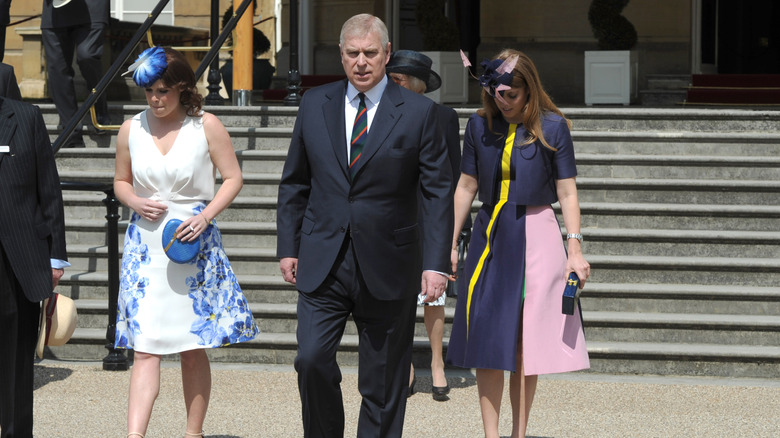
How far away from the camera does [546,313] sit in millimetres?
5547

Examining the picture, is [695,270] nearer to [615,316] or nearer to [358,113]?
[615,316]

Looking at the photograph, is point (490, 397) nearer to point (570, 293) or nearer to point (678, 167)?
point (570, 293)

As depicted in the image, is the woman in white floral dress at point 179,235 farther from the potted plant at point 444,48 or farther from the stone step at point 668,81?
the stone step at point 668,81

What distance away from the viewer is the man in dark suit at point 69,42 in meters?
10.1

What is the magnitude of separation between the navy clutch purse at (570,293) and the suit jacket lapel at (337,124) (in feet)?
3.92

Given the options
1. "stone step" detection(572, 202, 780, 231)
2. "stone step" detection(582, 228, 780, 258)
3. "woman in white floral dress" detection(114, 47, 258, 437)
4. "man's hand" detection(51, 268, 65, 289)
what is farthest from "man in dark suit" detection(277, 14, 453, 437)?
"stone step" detection(572, 202, 780, 231)

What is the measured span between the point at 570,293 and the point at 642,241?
11.4 feet

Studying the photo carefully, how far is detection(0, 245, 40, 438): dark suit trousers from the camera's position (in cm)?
491

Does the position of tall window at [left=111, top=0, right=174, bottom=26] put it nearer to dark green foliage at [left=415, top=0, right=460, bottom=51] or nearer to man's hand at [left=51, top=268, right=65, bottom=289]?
dark green foliage at [left=415, top=0, right=460, bottom=51]

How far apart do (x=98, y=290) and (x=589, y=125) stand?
4.68m

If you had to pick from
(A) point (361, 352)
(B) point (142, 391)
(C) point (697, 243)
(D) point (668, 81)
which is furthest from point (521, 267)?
(D) point (668, 81)

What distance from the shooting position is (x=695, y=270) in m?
8.42

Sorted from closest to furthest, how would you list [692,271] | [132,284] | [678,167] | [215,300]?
[132,284] → [215,300] → [692,271] → [678,167]

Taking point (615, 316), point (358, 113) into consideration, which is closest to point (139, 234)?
point (358, 113)
